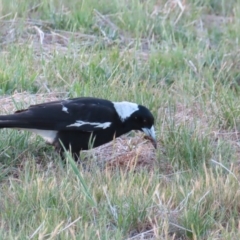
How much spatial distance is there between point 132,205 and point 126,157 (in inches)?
45.2

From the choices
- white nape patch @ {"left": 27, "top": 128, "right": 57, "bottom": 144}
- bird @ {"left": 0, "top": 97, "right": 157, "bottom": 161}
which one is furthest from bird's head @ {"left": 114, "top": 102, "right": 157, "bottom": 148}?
white nape patch @ {"left": 27, "top": 128, "right": 57, "bottom": 144}

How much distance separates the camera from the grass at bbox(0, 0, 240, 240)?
4.08 m

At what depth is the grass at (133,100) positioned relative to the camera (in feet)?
13.4

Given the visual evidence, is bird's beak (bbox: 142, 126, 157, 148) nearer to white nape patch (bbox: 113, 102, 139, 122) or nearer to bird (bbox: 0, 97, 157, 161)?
bird (bbox: 0, 97, 157, 161)

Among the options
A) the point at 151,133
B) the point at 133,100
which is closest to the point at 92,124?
the point at 151,133

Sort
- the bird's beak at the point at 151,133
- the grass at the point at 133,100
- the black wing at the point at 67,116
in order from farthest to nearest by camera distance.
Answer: the bird's beak at the point at 151,133 < the black wing at the point at 67,116 < the grass at the point at 133,100

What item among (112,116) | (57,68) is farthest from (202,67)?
(112,116)

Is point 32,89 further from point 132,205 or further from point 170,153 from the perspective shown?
point 132,205

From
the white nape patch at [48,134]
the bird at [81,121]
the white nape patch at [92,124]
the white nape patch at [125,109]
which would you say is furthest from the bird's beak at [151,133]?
the white nape patch at [48,134]

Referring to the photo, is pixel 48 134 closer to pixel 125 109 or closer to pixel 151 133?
pixel 125 109

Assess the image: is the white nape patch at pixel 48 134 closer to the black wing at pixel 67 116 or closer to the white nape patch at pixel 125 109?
the black wing at pixel 67 116

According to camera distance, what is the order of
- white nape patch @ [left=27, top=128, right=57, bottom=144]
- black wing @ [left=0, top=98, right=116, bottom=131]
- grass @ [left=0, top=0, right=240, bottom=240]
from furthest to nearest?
white nape patch @ [left=27, top=128, right=57, bottom=144], black wing @ [left=0, top=98, right=116, bottom=131], grass @ [left=0, top=0, right=240, bottom=240]

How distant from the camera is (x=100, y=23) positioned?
769 centimetres

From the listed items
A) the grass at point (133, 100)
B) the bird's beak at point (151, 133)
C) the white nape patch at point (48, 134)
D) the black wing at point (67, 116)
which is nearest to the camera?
the grass at point (133, 100)
